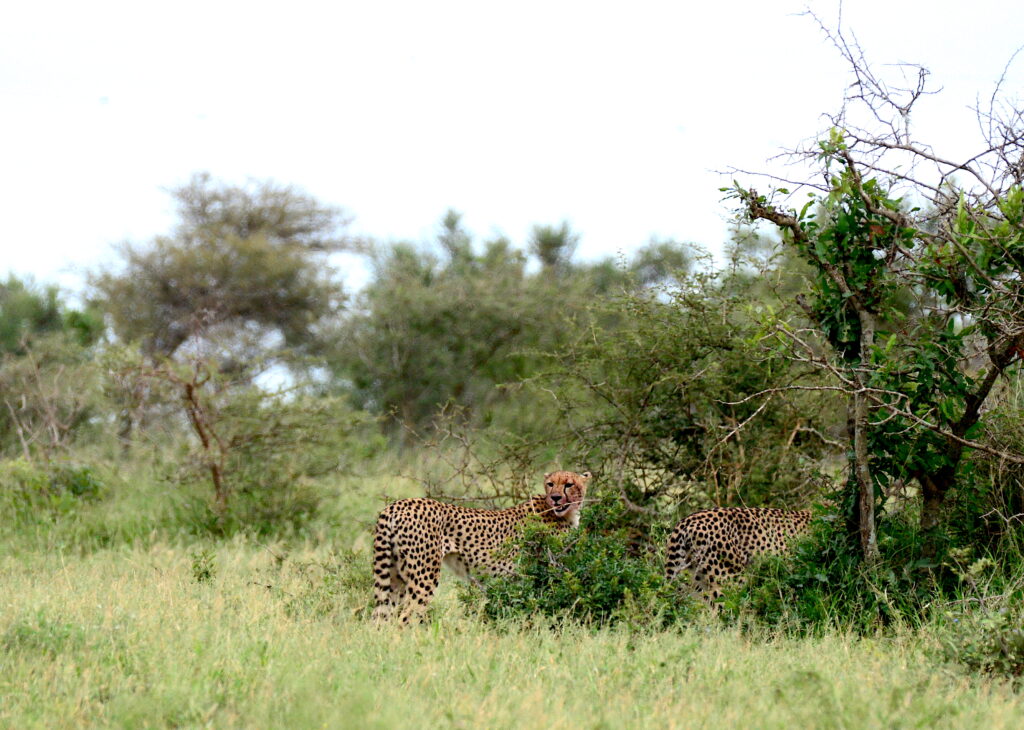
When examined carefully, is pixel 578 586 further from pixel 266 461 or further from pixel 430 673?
pixel 266 461

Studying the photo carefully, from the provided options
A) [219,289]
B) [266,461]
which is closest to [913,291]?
[266,461]

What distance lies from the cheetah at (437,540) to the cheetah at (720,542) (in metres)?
0.63

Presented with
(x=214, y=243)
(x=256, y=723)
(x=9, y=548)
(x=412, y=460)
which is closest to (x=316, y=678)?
(x=256, y=723)

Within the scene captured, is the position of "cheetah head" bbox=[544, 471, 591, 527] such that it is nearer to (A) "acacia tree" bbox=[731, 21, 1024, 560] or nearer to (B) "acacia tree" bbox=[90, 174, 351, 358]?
(A) "acacia tree" bbox=[731, 21, 1024, 560]

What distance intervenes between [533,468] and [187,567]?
260cm

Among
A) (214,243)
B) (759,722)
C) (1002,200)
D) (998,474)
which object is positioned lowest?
(759,722)

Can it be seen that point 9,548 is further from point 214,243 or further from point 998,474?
point 214,243

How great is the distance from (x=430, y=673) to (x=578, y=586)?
160 centimetres

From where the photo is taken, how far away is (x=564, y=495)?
704cm

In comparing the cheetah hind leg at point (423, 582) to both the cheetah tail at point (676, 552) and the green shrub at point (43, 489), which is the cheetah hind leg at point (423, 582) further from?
the green shrub at point (43, 489)

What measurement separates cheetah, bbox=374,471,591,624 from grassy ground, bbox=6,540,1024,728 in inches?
23.0

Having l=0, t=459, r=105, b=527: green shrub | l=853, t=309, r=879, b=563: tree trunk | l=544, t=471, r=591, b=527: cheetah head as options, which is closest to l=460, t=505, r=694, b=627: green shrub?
l=544, t=471, r=591, b=527: cheetah head

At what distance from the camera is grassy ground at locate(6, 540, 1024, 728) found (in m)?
4.02

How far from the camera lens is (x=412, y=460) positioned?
47.3 feet
